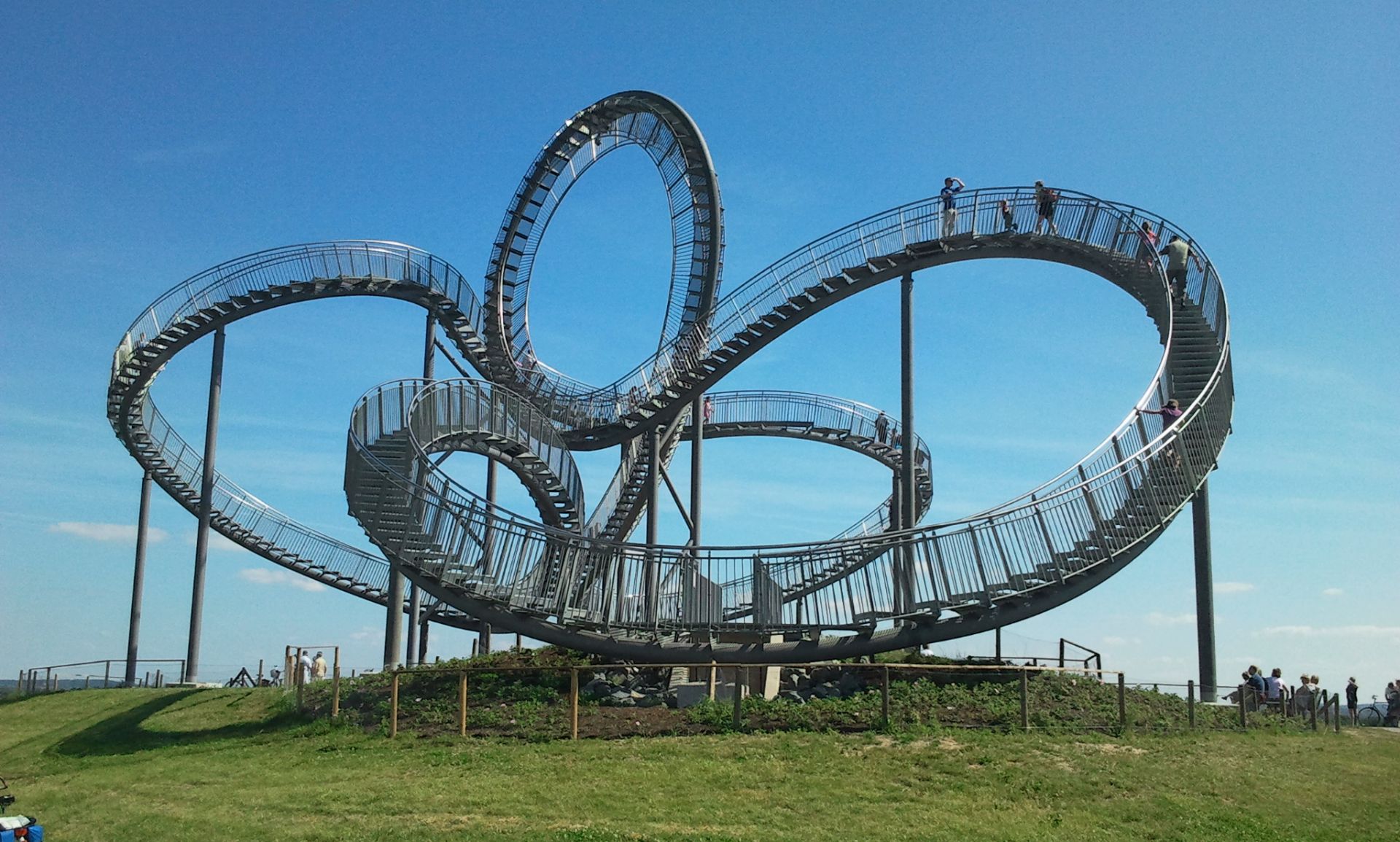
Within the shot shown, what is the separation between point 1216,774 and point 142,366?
27.7 meters

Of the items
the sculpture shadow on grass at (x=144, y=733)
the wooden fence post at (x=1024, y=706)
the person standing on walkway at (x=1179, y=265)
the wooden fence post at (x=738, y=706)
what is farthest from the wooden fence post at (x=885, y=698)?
the person standing on walkway at (x=1179, y=265)

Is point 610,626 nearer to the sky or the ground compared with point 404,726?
nearer to the sky

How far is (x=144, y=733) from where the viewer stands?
2377 cm

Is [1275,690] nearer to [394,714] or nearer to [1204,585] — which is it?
[1204,585]

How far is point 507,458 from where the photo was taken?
3084cm

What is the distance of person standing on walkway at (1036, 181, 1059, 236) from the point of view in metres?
27.2

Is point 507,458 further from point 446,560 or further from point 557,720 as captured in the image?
point 557,720

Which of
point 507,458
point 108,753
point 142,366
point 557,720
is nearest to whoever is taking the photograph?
point 557,720

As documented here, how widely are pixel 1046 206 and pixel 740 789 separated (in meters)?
16.5

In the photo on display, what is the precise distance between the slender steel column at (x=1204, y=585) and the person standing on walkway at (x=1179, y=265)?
455 centimetres

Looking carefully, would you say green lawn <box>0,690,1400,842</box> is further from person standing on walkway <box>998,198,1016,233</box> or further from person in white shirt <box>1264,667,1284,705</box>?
person standing on walkway <box>998,198,1016,233</box>

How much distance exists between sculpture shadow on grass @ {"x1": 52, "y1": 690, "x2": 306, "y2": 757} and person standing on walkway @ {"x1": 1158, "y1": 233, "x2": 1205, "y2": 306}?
61.4 feet

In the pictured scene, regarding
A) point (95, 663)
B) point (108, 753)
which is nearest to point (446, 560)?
point (108, 753)

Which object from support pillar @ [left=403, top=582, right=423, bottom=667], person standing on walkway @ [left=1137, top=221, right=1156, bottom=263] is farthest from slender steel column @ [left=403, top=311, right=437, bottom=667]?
person standing on walkway @ [left=1137, top=221, right=1156, bottom=263]
